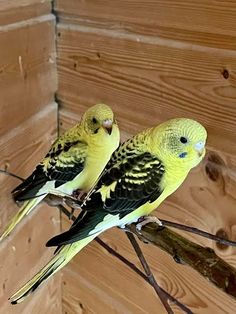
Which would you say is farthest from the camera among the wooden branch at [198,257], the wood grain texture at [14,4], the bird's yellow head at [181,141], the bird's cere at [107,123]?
the wood grain texture at [14,4]

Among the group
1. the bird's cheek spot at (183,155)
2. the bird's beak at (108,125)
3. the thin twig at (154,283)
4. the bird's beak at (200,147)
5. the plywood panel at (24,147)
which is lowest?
the plywood panel at (24,147)

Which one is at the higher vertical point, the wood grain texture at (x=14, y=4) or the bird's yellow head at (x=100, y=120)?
the wood grain texture at (x=14, y=4)

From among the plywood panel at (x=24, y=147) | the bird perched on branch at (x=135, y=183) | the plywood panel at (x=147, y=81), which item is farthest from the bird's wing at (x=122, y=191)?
the plywood panel at (x=24, y=147)

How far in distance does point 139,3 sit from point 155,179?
14.1 inches

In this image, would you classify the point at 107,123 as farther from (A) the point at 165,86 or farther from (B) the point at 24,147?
(B) the point at 24,147

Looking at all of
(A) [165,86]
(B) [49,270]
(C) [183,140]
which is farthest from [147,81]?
(B) [49,270]

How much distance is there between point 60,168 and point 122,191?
0.15 meters

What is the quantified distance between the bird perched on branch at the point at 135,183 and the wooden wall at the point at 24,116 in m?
0.31

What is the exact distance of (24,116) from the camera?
3.56 ft

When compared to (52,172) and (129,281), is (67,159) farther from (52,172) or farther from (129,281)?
(129,281)

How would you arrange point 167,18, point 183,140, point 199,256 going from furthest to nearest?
1. point 167,18
2. point 183,140
3. point 199,256

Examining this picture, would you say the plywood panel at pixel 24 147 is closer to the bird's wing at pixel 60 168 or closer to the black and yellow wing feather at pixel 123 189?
the bird's wing at pixel 60 168

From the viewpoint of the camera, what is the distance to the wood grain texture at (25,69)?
3.29ft

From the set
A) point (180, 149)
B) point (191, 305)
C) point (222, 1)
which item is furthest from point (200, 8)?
point (191, 305)
